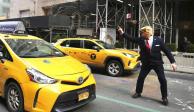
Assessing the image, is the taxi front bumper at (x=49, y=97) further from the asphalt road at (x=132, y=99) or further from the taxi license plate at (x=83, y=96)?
the asphalt road at (x=132, y=99)

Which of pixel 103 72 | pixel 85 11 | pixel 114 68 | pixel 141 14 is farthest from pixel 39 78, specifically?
pixel 85 11

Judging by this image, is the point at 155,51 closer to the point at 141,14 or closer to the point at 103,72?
the point at 103,72

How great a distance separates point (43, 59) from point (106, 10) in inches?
668

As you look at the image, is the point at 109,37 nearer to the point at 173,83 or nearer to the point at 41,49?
the point at 173,83

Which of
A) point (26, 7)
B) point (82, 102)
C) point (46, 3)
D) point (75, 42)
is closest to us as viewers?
point (82, 102)

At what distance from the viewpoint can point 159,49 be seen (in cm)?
721

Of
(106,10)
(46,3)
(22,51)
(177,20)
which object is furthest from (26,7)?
(22,51)

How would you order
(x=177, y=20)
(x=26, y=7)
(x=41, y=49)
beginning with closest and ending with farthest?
(x=41, y=49)
(x=177, y=20)
(x=26, y=7)

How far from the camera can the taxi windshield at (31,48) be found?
632cm

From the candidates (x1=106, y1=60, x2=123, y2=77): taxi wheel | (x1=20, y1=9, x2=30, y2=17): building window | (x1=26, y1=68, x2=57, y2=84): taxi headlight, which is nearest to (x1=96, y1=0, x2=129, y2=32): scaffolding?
(x1=106, y1=60, x2=123, y2=77): taxi wheel

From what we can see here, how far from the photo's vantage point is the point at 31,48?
6711 mm

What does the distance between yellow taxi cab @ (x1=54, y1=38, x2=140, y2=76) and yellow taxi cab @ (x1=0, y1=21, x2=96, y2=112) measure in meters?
4.87

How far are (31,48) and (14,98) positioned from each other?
54.0 inches

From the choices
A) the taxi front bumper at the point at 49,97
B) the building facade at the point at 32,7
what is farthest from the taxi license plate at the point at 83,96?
the building facade at the point at 32,7
